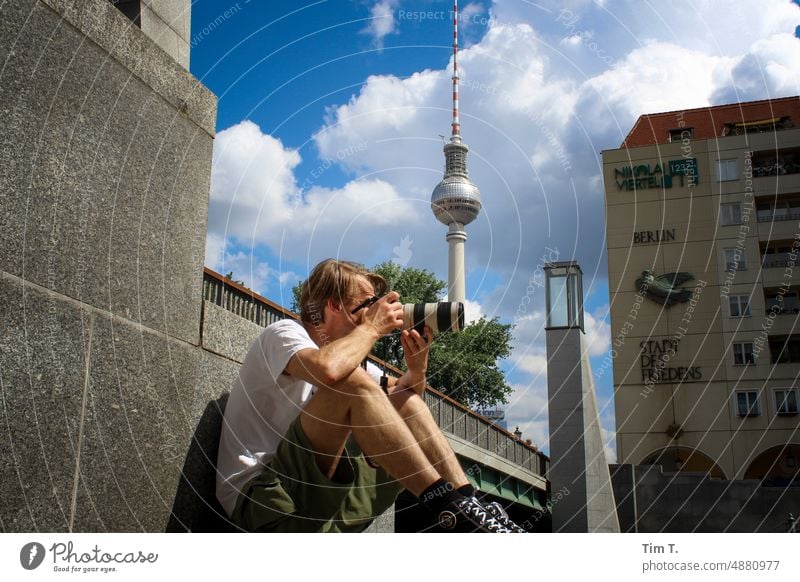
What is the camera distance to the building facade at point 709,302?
118 ft

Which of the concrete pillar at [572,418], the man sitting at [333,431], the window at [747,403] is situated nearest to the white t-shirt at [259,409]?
the man sitting at [333,431]

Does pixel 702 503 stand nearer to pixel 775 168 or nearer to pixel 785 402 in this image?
pixel 785 402

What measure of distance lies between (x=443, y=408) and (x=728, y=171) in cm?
2736

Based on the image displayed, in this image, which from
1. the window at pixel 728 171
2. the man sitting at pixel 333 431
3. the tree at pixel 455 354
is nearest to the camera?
the man sitting at pixel 333 431

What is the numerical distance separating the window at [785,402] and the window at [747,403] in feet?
2.83

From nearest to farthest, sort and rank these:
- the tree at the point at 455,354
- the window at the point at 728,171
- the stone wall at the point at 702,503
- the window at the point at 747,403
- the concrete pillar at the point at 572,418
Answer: the concrete pillar at the point at 572,418 < the stone wall at the point at 702,503 < the tree at the point at 455,354 < the window at the point at 747,403 < the window at the point at 728,171

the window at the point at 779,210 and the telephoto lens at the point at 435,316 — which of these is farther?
the window at the point at 779,210

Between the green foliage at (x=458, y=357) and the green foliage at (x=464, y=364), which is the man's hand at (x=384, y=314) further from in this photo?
the green foliage at (x=464, y=364)

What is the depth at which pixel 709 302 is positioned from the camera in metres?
37.3

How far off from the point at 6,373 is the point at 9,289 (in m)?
0.33

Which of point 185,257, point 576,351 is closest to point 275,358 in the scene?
point 185,257

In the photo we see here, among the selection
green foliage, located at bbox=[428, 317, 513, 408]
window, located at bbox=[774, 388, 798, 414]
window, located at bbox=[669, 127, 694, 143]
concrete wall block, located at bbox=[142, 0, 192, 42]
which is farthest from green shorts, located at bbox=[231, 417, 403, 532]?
window, located at bbox=[669, 127, 694, 143]

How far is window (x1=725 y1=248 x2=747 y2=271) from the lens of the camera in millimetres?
35888
